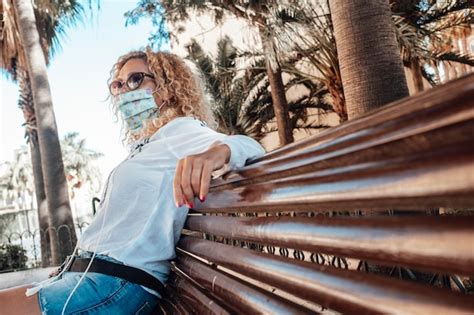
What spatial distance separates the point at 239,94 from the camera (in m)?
16.9

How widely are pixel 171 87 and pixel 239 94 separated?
1457 centimetres

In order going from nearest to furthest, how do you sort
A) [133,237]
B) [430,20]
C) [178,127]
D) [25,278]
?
[133,237] < [178,127] < [25,278] < [430,20]

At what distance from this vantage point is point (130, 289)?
189 cm

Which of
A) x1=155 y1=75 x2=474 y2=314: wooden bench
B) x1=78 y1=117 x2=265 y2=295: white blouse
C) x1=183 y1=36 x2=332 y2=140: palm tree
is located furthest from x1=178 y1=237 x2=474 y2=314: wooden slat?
x1=183 y1=36 x2=332 y2=140: palm tree

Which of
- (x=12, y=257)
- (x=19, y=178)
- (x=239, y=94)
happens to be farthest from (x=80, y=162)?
(x=12, y=257)

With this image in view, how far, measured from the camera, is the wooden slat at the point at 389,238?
1.78 ft

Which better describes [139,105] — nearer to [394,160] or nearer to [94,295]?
[94,295]

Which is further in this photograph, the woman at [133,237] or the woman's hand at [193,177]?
the woman at [133,237]

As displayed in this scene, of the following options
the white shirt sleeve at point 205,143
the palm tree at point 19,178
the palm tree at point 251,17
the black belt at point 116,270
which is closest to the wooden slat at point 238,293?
Result: the black belt at point 116,270

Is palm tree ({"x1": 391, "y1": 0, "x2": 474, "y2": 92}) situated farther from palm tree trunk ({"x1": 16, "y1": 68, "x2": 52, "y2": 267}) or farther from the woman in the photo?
palm tree trunk ({"x1": 16, "y1": 68, "x2": 52, "y2": 267})

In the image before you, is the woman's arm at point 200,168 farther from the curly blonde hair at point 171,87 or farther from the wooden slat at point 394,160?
the curly blonde hair at point 171,87

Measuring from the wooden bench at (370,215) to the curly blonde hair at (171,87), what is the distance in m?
1.13

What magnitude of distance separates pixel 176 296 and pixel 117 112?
1.09 metres

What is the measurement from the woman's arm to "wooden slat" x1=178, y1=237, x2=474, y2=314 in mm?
237
